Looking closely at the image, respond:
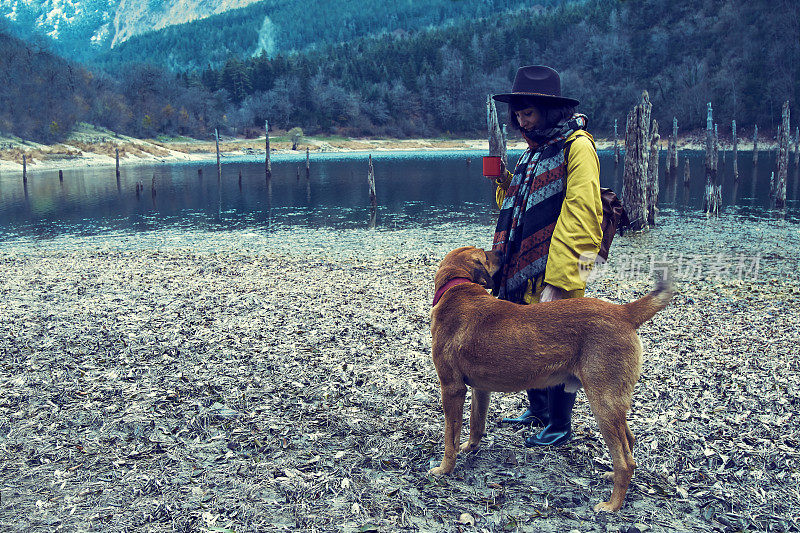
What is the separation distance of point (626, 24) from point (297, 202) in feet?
416

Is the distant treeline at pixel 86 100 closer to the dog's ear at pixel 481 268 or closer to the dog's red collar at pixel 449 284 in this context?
the dog's red collar at pixel 449 284

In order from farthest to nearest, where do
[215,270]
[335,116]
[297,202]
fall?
Answer: 1. [335,116]
2. [297,202]
3. [215,270]

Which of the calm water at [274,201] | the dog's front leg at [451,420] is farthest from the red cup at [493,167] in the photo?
the calm water at [274,201]

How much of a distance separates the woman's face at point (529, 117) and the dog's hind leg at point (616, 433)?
190cm

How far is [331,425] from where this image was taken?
528 cm

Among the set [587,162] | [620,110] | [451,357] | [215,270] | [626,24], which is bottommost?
[215,270]

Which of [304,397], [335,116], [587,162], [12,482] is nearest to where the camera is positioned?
[587,162]

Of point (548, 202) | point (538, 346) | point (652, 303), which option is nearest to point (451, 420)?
point (538, 346)

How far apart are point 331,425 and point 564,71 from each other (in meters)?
145

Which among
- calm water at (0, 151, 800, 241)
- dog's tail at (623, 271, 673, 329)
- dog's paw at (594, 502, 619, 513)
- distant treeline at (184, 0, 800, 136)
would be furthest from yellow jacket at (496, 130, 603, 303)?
distant treeline at (184, 0, 800, 136)

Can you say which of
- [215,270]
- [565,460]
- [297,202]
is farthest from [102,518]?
[297,202]

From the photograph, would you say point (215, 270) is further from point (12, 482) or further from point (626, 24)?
point (626, 24)

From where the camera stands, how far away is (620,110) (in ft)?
376

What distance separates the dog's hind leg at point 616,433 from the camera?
11.4ft
